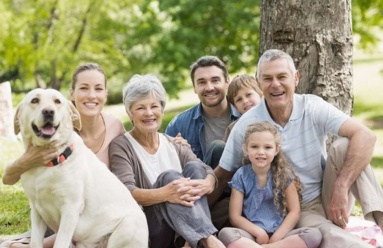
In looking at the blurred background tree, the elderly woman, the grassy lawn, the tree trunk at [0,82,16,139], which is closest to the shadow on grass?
the grassy lawn

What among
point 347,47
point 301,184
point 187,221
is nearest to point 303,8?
point 347,47

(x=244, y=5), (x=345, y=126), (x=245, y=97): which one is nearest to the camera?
(x=345, y=126)

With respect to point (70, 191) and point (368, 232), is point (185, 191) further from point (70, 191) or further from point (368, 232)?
point (368, 232)

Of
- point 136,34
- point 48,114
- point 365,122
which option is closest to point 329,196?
point 48,114

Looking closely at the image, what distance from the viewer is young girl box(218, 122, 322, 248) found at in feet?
14.0

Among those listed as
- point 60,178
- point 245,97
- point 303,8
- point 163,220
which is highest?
point 303,8

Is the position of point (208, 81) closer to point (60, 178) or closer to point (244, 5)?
point (60, 178)

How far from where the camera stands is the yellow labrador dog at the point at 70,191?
3719mm

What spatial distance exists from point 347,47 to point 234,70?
37.3 ft

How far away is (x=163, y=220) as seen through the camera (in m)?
4.30

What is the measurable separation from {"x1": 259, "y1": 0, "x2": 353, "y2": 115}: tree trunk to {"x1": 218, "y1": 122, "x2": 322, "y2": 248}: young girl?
1.26 meters

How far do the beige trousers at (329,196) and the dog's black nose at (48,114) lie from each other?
199cm

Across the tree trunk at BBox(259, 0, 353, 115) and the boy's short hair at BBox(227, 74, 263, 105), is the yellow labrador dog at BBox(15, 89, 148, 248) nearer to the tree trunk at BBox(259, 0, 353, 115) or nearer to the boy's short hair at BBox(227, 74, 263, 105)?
the boy's short hair at BBox(227, 74, 263, 105)

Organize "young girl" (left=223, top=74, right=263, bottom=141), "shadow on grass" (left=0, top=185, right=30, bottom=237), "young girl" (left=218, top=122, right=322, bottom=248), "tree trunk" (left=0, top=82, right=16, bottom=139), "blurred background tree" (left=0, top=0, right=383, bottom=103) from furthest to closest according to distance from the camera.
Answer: "blurred background tree" (left=0, top=0, right=383, bottom=103) → "tree trunk" (left=0, top=82, right=16, bottom=139) → "shadow on grass" (left=0, top=185, right=30, bottom=237) → "young girl" (left=223, top=74, right=263, bottom=141) → "young girl" (left=218, top=122, right=322, bottom=248)
